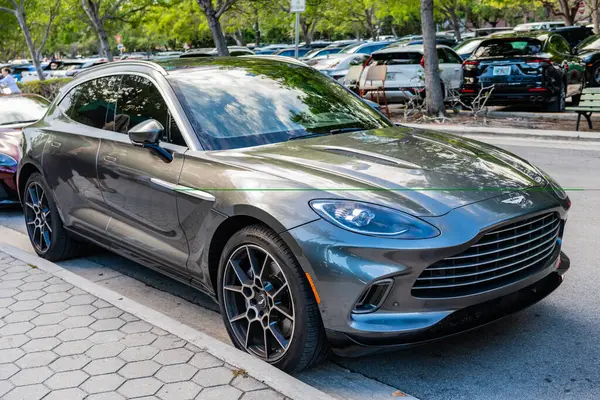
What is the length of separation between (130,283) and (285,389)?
2629 mm

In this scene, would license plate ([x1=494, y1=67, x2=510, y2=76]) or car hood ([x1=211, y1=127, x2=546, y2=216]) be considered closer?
car hood ([x1=211, y1=127, x2=546, y2=216])

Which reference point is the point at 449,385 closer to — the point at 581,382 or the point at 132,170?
the point at 581,382

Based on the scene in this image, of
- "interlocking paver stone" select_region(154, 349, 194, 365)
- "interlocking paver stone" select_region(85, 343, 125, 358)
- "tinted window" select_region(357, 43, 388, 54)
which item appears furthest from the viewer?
"tinted window" select_region(357, 43, 388, 54)

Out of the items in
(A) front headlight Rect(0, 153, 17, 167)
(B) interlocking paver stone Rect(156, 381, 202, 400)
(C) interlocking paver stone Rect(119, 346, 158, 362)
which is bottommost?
(C) interlocking paver stone Rect(119, 346, 158, 362)

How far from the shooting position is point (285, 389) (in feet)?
10.7

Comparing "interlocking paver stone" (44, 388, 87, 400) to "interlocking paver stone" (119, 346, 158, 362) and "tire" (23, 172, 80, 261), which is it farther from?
"tire" (23, 172, 80, 261)

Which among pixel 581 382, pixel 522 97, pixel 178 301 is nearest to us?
pixel 581 382

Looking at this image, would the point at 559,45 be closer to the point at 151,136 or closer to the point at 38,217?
the point at 38,217

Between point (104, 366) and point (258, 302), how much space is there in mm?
896

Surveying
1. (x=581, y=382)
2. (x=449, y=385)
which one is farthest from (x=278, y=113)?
(x=581, y=382)

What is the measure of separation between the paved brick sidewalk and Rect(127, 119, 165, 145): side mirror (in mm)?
1116

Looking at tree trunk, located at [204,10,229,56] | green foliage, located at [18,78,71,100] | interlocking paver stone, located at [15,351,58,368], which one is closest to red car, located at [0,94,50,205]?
interlocking paver stone, located at [15,351,58,368]

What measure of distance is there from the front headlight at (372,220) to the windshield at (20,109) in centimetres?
746

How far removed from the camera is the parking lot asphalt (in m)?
3.54
